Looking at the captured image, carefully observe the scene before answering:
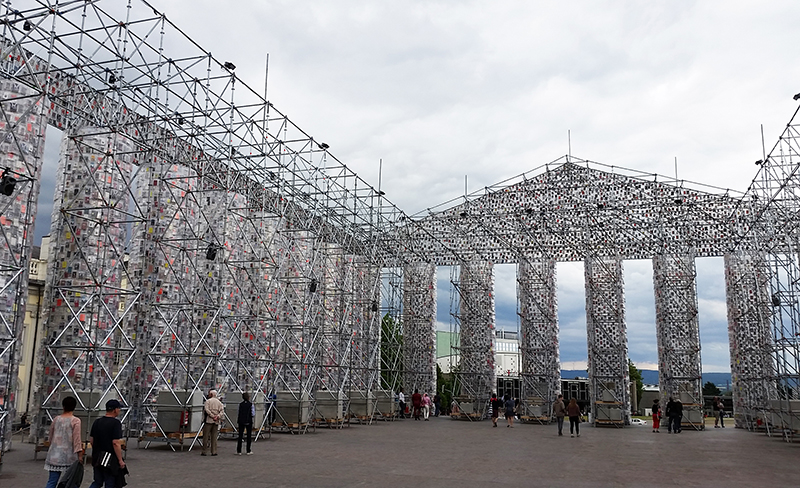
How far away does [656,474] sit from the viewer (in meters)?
10.2

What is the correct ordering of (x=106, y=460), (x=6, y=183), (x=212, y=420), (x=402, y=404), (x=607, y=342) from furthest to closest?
1. (x=402, y=404)
2. (x=607, y=342)
3. (x=212, y=420)
4. (x=6, y=183)
5. (x=106, y=460)

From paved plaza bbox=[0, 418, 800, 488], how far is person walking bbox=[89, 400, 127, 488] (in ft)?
6.91

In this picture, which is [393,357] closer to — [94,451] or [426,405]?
[426,405]

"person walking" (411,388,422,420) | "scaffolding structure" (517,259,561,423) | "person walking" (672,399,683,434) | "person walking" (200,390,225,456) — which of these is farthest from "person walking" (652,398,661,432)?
"person walking" (200,390,225,456)

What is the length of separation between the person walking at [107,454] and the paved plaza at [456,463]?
6.91 feet

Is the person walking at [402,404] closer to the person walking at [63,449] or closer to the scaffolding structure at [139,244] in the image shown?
the scaffolding structure at [139,244]

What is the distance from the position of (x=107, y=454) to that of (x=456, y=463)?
242 inches

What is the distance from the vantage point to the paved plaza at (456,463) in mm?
9164

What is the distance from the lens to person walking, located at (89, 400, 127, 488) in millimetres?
6457

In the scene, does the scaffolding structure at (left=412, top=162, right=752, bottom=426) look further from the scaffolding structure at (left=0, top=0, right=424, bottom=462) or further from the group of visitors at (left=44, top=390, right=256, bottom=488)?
the group of visitors at (left=44, top=390, right=256, bottom=488)

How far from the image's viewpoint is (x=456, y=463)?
36.5 feet

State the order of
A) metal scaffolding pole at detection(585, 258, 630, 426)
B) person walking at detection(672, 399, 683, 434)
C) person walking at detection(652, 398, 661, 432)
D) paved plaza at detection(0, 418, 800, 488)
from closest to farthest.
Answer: paved plaza at detection(0, 418, 800, 488) → person walking at detection(672, 399, 683, 434) → person walking at detection(652, 398, 661, 432) → metal scaffolding pole at detection(585, 258, 630, 426)

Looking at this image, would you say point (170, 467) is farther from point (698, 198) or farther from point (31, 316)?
point (698, 198)

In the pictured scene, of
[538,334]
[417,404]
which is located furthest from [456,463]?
[538,334]
